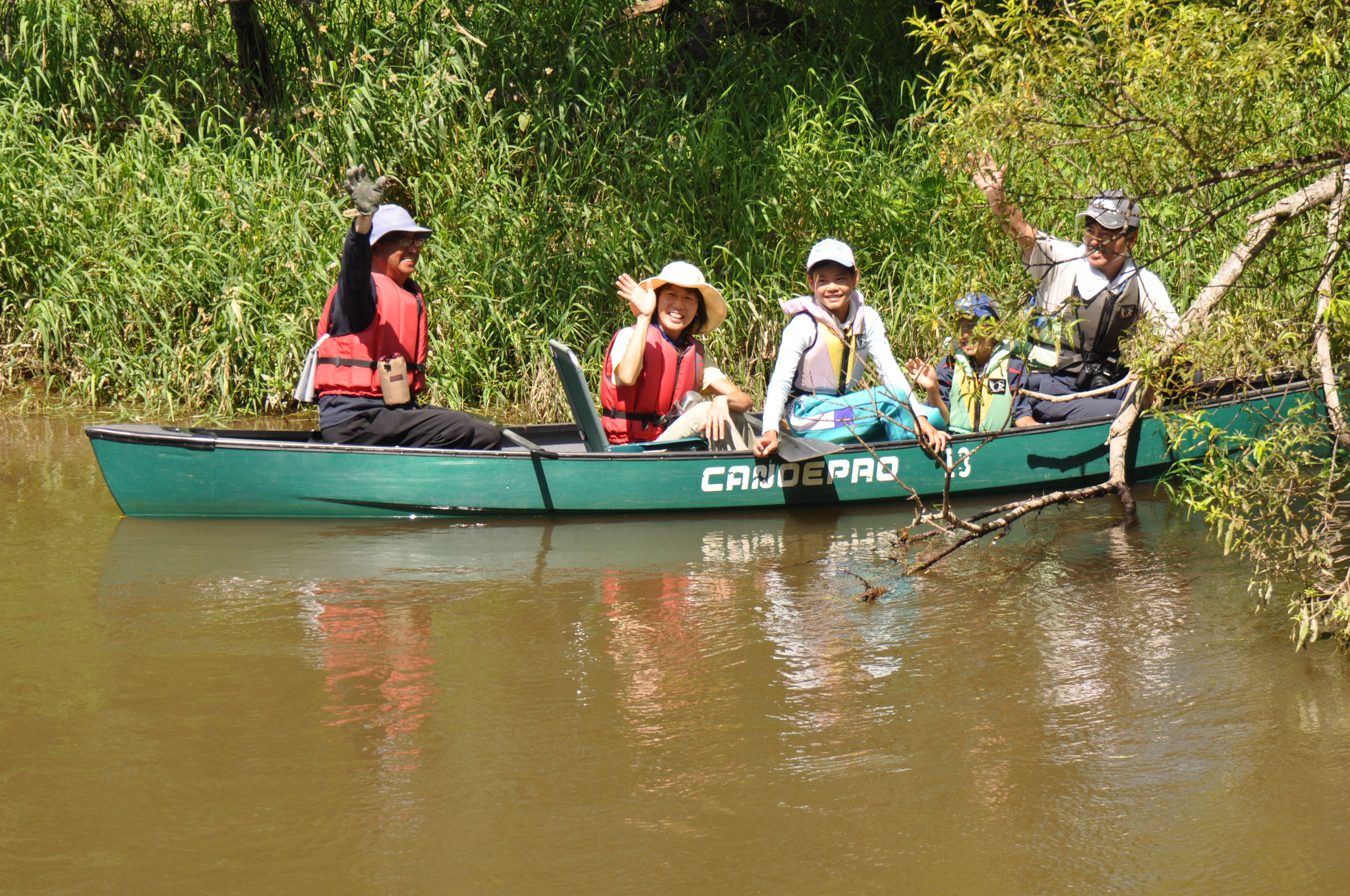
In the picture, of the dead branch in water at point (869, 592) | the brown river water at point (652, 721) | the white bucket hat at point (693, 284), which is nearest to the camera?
the brown river water at point (652, 721)

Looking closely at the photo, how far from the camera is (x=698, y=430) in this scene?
5848 mm

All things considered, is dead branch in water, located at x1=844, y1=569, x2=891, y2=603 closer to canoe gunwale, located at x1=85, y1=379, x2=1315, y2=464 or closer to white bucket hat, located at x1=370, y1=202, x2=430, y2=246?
canoe gunwale, located at x1=85, y1=379, x2=1315, y2=464

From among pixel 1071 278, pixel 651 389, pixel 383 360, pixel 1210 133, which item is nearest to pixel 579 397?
pixel 651 389

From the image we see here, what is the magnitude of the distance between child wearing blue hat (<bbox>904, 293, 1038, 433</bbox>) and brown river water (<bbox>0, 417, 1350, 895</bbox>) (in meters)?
0.85

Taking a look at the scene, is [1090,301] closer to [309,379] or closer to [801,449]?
[801,449]

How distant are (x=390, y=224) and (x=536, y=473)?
121cm

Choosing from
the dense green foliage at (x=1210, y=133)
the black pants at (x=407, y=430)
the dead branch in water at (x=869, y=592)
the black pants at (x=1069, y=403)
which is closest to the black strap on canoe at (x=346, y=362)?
the black pants at (x=407, y=430)

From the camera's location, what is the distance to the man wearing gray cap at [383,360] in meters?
5.57

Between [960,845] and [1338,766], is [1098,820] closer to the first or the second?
[960,845]

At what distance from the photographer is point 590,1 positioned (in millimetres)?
9422

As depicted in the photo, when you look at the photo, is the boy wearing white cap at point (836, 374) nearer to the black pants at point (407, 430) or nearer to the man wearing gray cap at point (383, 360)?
the black pants at point (407, 430)

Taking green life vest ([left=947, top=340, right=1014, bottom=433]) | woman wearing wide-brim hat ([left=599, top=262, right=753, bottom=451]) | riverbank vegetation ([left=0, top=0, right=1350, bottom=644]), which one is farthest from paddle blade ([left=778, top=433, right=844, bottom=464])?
riverbank vegetation ([left=0, top=0, right=1350, bottom=644])

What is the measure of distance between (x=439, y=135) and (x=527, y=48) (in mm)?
1028

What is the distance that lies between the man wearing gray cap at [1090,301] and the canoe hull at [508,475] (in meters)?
0.29
